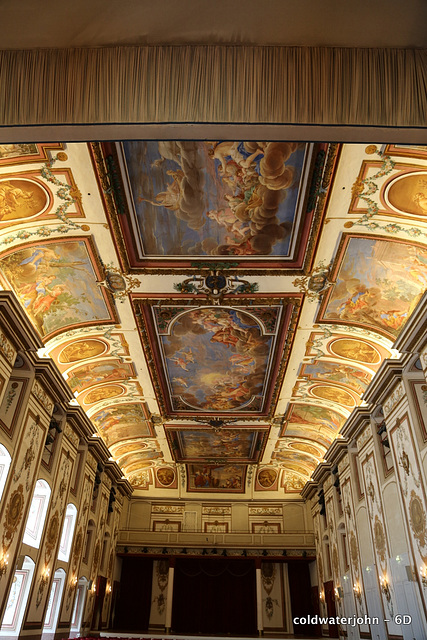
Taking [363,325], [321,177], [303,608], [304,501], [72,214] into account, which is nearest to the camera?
[321,177]

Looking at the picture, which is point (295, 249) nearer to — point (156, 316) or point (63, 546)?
point (156, 316)

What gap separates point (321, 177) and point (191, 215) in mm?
2867

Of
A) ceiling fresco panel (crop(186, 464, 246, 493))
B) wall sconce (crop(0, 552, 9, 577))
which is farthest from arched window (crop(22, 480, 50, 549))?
ceiling fresco panel (crop(186, 464, 246, 493))

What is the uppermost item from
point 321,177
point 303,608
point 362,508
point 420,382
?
point 321,177

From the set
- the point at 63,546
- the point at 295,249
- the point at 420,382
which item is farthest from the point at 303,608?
the point at 295,249

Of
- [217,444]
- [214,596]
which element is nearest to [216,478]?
[217,444]

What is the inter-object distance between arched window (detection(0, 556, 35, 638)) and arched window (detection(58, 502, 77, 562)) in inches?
126

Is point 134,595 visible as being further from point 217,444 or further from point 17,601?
point 17,601

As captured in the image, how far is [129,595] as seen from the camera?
88.6ft

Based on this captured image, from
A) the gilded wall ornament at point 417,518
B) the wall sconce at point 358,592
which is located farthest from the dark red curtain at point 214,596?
the gilded wall ornament at point 417,518

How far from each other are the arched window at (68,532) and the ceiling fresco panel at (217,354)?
5.32m

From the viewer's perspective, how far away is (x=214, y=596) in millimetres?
28031

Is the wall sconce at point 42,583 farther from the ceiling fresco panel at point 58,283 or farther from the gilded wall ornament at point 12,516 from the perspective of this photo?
the ceiling fresco panel at point 58,283

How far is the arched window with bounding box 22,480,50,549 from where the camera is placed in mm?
14477
